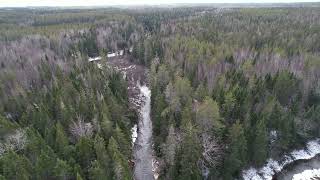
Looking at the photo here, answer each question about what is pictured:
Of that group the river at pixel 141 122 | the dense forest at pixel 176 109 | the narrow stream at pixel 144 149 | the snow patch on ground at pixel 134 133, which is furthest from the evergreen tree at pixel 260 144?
the snow patch on ground at pixel 134 133

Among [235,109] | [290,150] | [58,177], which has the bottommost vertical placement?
[290,150]

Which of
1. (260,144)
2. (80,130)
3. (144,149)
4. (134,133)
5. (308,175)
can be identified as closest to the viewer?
(260,144)

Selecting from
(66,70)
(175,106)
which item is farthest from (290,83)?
(66,70)

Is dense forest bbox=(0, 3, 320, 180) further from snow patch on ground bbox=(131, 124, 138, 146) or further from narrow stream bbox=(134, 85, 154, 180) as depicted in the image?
narrow stream bbox=(134, 85, 154, 180)

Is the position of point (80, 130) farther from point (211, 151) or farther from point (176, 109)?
point (211, 151)

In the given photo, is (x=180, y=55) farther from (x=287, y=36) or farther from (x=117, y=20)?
(x=117, y=20)

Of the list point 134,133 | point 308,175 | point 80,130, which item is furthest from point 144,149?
point 308,175

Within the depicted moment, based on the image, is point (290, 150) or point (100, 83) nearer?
point (290, 150)
